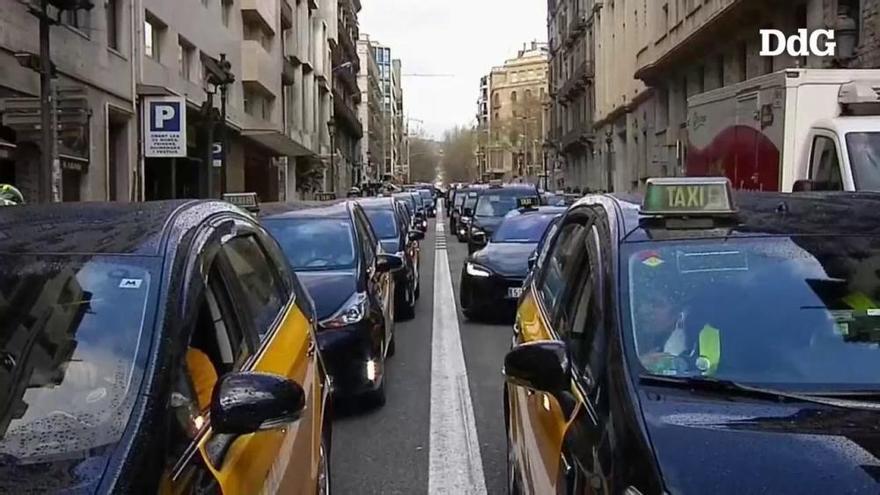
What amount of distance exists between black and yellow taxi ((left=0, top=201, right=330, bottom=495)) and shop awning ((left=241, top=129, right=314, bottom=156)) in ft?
111

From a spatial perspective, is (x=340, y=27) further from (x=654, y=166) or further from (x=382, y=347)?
(x=382, y=347)

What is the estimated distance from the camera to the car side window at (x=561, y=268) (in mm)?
4649

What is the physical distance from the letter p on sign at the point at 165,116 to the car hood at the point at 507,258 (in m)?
5.30

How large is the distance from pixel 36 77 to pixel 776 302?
15361mm

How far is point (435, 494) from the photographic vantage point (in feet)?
19.3

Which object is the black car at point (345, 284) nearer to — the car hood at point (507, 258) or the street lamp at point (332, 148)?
the car hood at point (507, 258)

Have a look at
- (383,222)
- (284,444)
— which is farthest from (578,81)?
(284,444)

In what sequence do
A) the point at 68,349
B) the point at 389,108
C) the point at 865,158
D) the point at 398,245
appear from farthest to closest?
the point at 389,108 → the point at 398,245 → the point at 865,158 → the point at 68,349

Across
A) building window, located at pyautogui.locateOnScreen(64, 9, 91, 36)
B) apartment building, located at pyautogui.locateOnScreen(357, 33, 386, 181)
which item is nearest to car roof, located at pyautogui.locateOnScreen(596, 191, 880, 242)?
building window, located at pyautogui.locateOnScreen(64, 9, 91, 36)

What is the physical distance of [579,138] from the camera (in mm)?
65000

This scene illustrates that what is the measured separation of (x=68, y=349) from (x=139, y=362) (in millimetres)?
288

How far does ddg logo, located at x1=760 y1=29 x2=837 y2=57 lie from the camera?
2120 cm

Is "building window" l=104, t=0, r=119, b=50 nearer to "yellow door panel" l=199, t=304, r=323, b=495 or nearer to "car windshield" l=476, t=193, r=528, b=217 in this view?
"car windshield" l=476, t=193, r=528, b=217

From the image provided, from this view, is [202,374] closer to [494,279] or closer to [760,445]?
[760,445]
